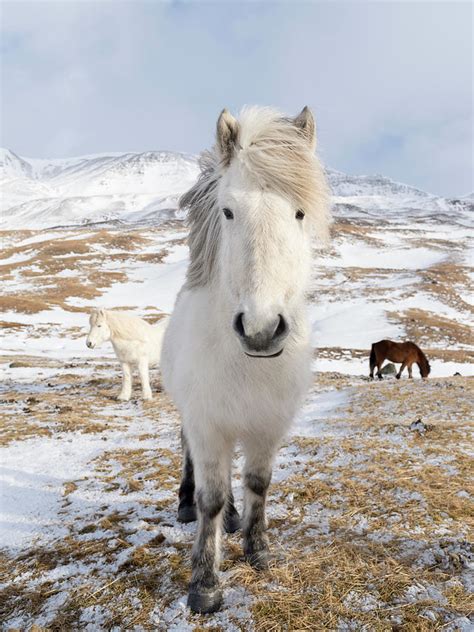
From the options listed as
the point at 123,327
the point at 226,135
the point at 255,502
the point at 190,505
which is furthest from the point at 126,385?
the point at 226,135

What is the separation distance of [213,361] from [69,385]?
11.6 m

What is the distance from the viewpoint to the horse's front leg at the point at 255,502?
11.1 ft

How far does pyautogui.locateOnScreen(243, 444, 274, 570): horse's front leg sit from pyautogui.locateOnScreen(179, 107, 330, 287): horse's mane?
5.16 feet

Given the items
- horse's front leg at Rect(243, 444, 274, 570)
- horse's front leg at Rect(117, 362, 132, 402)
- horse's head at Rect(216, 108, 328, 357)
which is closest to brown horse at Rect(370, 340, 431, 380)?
horse's front leg at Rect(117, 362, 132, 402)

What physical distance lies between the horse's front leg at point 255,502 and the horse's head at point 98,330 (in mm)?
9120

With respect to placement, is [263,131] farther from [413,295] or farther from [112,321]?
[413,295]

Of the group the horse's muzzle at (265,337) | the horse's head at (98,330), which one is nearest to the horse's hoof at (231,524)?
the horse's muzzle at (265,337)

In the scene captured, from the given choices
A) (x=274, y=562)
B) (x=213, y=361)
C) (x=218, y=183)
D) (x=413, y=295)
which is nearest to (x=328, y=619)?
(x=274, y=562)

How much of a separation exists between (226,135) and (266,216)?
74 cm

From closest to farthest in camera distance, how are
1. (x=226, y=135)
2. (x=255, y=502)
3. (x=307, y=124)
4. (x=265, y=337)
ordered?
1. (x=265, y=337)
2. (x=226, y=135)
3. (x=307, y=124)
4. (x=255, y=502)

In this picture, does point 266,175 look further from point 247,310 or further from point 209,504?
point 209,504

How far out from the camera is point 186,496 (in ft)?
14.4

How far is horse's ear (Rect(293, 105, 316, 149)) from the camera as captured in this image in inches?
116

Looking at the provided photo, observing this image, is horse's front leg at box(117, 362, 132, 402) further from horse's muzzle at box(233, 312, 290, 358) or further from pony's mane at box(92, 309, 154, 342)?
horse's muzzle at box(233, 312, 290, 358)
